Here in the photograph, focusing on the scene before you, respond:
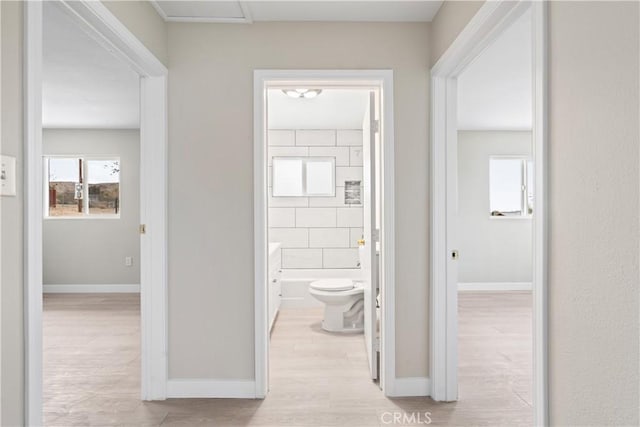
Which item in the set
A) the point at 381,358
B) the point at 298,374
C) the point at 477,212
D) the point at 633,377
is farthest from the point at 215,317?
the point at 477,212

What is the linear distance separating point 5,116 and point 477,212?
6097 mm

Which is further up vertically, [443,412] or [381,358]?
[381,358]

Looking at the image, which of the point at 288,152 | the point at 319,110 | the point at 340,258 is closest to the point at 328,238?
the point at 340,258

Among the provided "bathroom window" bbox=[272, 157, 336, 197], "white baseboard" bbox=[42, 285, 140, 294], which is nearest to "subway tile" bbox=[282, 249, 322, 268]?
"bathroom window" bbox=[272, 157, 336, 197]

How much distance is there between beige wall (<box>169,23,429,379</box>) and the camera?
8.93ft

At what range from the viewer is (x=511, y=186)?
6605 mm

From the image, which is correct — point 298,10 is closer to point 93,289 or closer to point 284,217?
point 284,217

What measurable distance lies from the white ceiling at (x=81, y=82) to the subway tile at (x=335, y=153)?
7.69ft

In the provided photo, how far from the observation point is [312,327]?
4.41m

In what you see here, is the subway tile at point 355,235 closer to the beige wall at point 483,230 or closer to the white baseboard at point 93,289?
the beige wall at point 483,230

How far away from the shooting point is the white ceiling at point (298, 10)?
97.6 inches

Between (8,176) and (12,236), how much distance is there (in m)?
0.19

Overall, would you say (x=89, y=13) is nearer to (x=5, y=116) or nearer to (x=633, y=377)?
(x=5, y=116)

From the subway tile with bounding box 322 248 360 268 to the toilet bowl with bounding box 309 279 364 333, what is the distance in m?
1.53
